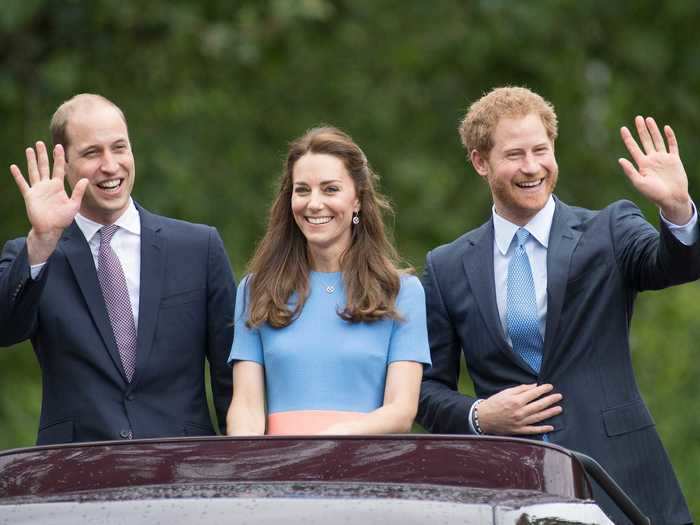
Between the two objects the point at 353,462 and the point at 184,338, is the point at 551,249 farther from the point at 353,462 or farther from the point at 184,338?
the point at 353,462

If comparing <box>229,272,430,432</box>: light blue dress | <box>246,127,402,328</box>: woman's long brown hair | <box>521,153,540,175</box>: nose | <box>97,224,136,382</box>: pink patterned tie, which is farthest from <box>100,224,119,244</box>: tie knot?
<box>521,153,540,175</box>: nose

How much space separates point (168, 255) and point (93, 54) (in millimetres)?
8179

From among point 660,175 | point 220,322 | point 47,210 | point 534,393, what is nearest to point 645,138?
point 660,175

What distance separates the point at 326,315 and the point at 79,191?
2.72ft

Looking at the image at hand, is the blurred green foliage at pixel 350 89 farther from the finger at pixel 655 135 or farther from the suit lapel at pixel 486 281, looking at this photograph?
the finger at pixel 655 135

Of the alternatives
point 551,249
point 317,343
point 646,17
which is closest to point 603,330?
point 551,249

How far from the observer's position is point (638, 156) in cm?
572

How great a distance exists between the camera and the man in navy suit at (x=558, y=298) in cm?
568

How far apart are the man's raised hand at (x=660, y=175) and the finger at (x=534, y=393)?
2.03ft

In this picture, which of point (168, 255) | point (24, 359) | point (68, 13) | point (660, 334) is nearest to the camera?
point (168, 255)

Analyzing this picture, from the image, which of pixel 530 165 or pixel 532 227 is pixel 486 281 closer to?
pixel 532 227

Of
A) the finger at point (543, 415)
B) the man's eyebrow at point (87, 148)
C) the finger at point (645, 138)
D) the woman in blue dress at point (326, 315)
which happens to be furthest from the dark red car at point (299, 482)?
the man's eyebrow at point (87, 148)

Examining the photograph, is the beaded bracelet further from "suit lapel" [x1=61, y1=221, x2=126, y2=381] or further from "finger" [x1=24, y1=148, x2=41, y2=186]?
"finger" [x1=24, y1=148, x2=41, y2=186]

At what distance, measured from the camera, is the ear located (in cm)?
595
